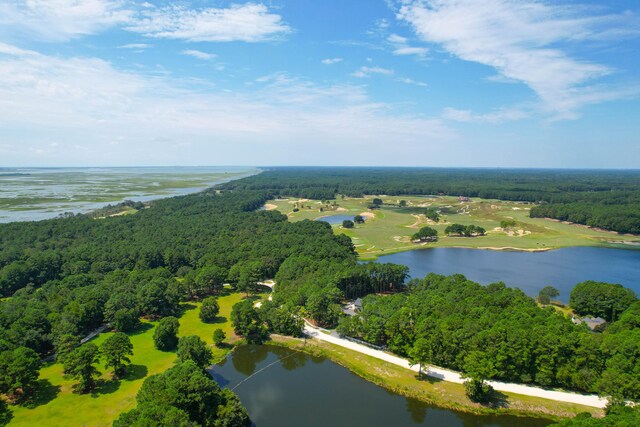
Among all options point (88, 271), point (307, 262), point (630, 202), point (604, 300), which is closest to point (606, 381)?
point (604, 300)

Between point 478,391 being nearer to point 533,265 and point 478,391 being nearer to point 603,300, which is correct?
point 603,300

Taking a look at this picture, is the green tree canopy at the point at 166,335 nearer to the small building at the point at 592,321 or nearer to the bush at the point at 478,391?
the bush at the point at 478,391

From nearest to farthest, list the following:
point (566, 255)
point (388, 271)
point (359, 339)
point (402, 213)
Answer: point (359, 339) < point (388, 271) < point (566, 255) < point (402, 213)

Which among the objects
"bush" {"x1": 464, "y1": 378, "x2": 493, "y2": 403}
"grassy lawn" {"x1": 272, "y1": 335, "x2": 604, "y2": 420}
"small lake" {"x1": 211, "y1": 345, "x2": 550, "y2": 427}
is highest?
"bush" {"x1": 464, "y1": 378, "x2": 493, "y2": 403}

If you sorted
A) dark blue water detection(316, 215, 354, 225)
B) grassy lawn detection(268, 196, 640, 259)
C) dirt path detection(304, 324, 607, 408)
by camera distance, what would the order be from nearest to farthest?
dirt path detection(304, 324, 607, 408) < grassy lawn detection(268, 196, 640, 259) < dark blue water detection(316, 215, 354, 225)

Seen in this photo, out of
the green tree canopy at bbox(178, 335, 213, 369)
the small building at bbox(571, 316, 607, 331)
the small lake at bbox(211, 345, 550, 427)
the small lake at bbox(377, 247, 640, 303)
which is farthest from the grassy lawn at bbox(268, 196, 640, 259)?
the green tree canopy at bbox(178, 335, 213, 369)

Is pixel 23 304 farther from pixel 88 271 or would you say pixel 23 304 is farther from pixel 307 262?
pixel 307 262

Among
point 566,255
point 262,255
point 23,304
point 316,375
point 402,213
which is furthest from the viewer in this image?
point 402,213

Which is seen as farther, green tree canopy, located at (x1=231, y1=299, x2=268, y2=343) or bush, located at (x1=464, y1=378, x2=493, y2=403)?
green tree canopy, located at (x1=231, y1=299, x2=268, y2=343)

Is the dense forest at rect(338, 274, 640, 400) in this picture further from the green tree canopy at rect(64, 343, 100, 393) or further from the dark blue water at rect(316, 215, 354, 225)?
the dark blue water at rect(316, 215, 354, 225)
